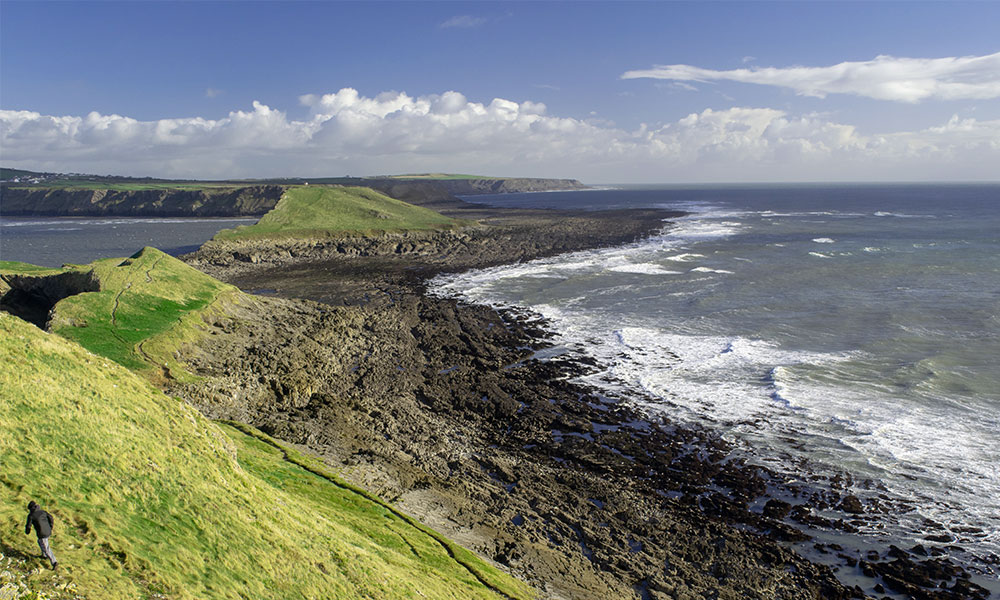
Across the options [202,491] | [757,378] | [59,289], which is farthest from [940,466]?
[59,289]

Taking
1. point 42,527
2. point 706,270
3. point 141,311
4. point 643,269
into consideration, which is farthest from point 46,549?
point 706,270

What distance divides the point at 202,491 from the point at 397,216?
367 ft

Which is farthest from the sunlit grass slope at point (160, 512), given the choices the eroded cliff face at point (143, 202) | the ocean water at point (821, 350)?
the eroded cliff face at point (143, 202)

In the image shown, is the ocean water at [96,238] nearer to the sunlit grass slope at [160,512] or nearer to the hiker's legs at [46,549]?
the sunlit grass slope at [160,512]

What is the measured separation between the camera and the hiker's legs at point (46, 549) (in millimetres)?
9758

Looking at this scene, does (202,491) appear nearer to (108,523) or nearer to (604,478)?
(108,523)

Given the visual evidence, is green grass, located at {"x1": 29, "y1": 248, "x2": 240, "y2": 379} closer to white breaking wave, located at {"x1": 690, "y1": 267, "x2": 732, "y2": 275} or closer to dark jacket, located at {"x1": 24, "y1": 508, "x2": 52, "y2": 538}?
dark jacket, located at {"x1": 24, "y1": 508, "x2": 52, "y2": 538}

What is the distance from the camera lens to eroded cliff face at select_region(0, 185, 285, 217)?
557ft

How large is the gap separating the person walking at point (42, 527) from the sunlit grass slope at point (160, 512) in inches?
11.9

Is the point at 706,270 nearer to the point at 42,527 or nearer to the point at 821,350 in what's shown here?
the point at 821,350

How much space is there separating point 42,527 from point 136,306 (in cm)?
3142

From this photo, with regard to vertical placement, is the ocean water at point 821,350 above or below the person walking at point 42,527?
below

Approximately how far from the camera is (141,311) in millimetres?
36344

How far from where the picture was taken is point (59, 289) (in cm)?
4084
